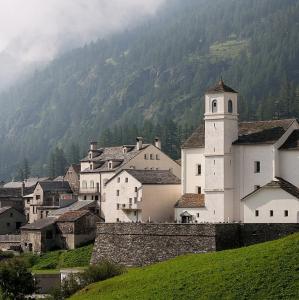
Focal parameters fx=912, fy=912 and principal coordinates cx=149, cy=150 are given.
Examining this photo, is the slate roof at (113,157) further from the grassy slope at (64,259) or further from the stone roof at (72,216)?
the grassy slope at (64,259)

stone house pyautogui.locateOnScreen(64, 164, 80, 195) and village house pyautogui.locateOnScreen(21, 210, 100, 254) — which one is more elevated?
stone house pyautogui.locateOnScreen(64, 164, 80, 195)

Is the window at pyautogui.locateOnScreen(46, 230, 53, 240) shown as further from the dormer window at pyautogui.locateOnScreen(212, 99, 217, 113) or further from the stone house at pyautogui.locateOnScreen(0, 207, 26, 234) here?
the dormer window at pyautogui.locateOnScreen(212, 99, 217, 113)

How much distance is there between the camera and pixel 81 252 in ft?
301

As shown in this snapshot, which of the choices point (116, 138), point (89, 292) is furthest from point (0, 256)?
point (116, 138)

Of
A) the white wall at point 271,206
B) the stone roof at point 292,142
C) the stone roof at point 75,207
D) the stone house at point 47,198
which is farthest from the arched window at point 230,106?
the stone house at point 47,198

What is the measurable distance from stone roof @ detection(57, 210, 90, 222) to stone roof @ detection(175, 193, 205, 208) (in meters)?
15.8

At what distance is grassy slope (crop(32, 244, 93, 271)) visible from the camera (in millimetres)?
88812

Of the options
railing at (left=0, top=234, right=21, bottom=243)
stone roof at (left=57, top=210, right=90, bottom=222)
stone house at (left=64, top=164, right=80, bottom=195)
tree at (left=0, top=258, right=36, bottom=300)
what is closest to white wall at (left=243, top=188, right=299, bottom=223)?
tree at (left=0, top=258, right=36, bottom=300)

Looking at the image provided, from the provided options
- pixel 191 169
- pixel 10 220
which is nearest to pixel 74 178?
pixel 10 220

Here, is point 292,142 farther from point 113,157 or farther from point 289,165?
point 113,157

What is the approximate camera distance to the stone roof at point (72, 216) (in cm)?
9710

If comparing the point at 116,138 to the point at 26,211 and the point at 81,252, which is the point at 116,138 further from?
the point at 81,252

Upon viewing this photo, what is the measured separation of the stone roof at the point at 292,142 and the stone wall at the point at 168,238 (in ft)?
32.1

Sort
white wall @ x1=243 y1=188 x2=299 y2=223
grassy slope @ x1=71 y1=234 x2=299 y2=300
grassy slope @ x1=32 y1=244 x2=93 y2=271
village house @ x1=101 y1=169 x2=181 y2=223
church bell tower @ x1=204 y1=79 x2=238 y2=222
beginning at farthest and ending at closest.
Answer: grassy slope @ x1=32 y1=244 x2=93 y2=271 < village house @ x1=101 y1=169 x2=181 y2=223 < church bell tower @ x1=204 y1=79 x2=238 y2=222 < white wall @ x1=243 y1=188 x2=299 y2=223 < grassy slope @ x1=71 y1=234 x2=299 y2=300
